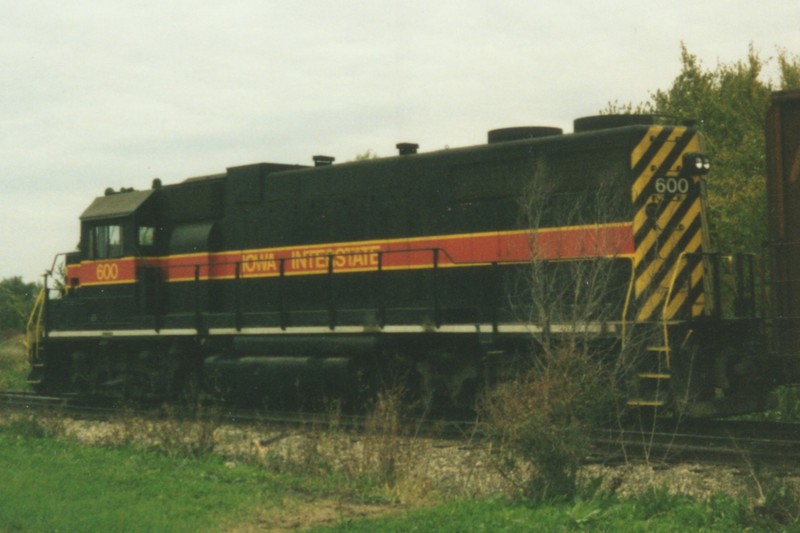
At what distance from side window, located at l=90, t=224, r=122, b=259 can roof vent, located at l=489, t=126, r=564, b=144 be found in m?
7.96

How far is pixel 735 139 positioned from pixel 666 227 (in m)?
19.5

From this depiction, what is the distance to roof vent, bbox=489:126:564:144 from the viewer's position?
13547 mm

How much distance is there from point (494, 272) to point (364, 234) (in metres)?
2.66

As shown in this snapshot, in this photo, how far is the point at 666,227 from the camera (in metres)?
12.4

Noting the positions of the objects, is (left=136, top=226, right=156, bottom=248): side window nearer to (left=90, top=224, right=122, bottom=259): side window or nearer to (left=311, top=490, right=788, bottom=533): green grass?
(left=90, top=224, right=122, bottom=259): side window

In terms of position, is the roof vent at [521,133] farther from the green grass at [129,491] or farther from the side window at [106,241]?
the side window at [106,241]

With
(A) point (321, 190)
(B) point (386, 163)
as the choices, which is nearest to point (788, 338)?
(B) point (386, 163)

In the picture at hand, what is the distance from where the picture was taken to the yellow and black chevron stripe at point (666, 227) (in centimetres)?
1210

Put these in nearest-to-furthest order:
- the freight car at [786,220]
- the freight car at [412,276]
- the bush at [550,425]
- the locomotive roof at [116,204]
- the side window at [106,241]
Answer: the bush at [550,425]
the freight car at [786,220]
the freight car at [412,276]
the locomotive roof at [116,204]
the side window at [106,241]

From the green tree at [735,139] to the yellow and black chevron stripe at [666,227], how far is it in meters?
1.78

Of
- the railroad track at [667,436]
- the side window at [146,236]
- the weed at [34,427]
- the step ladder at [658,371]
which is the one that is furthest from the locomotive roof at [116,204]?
the step ladder at [658,371]

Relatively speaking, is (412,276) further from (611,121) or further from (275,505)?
(275,505)

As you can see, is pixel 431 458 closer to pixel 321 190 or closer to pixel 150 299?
pixel 321 190

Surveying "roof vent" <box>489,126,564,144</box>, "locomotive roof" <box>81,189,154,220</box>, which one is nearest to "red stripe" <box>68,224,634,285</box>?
"locomotive roof" <box>81,189,154,220</box>
